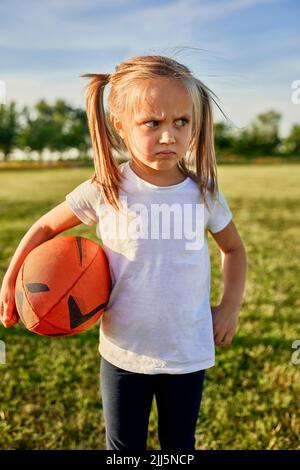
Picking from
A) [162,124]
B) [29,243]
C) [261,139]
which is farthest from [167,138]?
[261,139]

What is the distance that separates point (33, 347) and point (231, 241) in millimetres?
2555

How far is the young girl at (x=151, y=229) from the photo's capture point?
187cm

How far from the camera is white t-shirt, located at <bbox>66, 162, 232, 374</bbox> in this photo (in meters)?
1.95

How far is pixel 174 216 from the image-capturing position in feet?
6.38

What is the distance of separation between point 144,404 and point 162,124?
3.64 feet

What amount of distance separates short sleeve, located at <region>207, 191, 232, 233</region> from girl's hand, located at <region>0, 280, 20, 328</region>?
85 centimetres

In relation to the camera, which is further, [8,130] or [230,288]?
[8,130]

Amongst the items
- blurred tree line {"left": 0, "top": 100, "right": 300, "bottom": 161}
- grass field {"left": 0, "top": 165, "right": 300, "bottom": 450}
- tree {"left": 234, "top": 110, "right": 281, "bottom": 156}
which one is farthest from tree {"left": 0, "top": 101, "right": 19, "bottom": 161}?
grass field {"left": 0, "top": 165, "right": 300, "bottom": 450}

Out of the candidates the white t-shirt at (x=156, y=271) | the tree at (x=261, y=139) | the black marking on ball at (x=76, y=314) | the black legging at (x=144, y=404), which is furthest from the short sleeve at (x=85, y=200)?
the tree at (x=261, y=139)

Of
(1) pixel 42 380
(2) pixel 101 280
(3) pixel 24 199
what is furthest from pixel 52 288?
(3) pixel 24 199

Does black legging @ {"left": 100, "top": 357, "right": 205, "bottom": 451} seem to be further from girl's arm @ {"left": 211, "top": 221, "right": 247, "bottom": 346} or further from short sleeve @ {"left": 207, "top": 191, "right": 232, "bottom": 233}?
short sleeve @ {"left": 207, "top": 191, "right": 232, "bottom": 233}

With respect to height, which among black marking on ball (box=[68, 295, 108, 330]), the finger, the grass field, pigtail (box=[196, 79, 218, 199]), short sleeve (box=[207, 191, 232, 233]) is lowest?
the grass field

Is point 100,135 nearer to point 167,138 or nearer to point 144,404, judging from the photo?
point 167,138

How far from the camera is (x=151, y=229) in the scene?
6.36 ft
